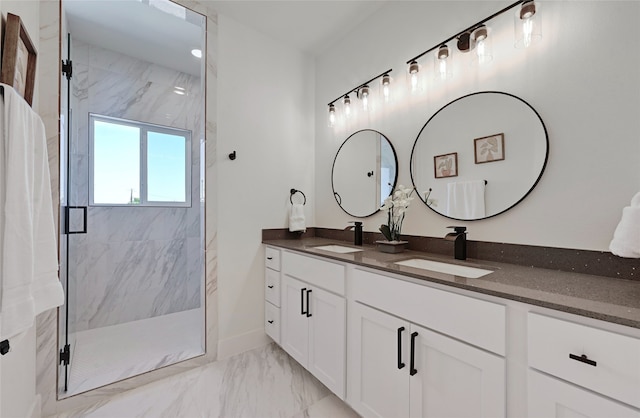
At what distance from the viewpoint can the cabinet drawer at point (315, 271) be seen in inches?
61.4

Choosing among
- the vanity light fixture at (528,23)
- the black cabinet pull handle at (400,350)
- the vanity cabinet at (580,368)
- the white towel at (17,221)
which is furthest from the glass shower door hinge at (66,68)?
the vanity cabinet at (580,368)

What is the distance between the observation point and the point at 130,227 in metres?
2.81

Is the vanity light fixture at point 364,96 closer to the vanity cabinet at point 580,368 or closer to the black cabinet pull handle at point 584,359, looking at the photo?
the vanity cabinet at point 580,368

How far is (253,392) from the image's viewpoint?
174 centimetres

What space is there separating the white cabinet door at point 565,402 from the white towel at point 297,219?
1850mm

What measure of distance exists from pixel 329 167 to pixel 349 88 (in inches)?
27.9

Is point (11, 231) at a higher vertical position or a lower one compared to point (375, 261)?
higher

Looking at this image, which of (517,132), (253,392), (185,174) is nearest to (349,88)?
(517,132)

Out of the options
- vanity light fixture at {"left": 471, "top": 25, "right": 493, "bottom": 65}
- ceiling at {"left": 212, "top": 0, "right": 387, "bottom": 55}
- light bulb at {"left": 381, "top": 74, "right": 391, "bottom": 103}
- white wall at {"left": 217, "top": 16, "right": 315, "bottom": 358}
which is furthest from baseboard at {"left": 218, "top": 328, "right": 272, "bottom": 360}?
ceiling at {"left": 212, "top": 0, "right": 387, "bottom": 55}

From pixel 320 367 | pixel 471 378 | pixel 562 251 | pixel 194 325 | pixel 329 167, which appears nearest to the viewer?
pixel 471 378

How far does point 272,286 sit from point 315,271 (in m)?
0.66

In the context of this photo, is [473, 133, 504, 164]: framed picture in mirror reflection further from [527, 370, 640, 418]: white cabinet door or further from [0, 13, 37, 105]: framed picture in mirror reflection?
[0, 13, 37, 105]: framed picture in mirror reflection

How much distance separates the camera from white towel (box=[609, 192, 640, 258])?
0.90 m

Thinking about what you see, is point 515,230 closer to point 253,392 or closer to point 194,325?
point 253,392
